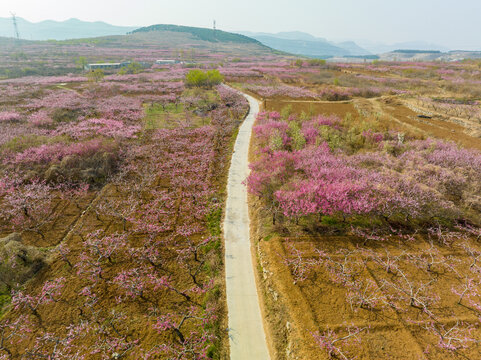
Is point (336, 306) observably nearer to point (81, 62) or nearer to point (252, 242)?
point (252, 242)

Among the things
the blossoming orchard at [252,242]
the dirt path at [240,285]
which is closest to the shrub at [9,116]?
the blossoming orchard at [252,242]

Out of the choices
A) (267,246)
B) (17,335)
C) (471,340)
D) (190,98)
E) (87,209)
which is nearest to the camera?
(471,340)

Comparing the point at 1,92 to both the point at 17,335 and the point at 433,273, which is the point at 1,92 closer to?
the point at 17,335

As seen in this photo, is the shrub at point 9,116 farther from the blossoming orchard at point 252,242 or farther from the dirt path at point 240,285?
the dirt path at point 240,285

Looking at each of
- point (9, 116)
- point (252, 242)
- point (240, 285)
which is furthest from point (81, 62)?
point (240, 285)

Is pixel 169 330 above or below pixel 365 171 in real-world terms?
below

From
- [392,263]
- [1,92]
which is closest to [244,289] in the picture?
[392,263]

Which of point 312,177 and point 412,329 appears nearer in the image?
point 412,329
